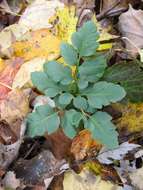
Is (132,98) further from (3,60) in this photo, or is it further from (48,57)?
(3,60)

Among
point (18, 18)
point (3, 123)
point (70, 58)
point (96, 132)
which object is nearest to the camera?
point (96, 132)

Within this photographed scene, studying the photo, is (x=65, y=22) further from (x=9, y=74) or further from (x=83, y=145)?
(x=83, y=145)

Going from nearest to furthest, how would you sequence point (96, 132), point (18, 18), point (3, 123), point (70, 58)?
point (96, 132), point (70, 58), point (3, 123), point (18, 18)

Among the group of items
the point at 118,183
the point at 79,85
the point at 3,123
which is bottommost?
the point at 118,183

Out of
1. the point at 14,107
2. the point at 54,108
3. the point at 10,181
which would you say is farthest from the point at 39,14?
the point at 10,181

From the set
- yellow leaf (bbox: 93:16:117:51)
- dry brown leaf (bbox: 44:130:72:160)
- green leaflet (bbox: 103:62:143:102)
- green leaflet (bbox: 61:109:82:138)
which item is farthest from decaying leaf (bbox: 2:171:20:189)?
yellow leaf (bbox: 93:16:117:51)

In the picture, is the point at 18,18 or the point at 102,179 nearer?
the point at 102,179

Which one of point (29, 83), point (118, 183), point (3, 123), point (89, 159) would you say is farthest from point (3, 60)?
point (118, 183)

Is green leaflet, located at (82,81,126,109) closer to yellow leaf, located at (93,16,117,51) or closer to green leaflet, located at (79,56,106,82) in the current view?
green leaflet, located at (79,56,106,82)

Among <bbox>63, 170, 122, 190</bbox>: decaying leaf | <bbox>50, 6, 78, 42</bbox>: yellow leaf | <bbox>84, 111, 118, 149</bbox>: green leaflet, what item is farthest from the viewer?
<bbox>50, 6, 78, 42</bbox>: yellow leaf

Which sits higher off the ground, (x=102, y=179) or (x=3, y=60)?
(x=3, y=60)
